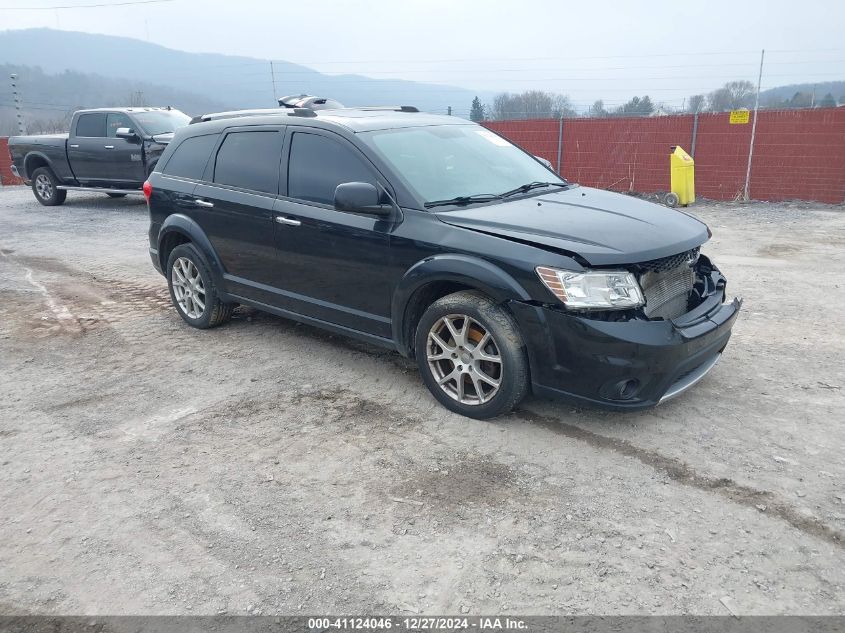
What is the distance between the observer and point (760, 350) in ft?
16.5

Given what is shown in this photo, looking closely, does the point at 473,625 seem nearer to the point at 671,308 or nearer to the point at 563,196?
the point at 671,308

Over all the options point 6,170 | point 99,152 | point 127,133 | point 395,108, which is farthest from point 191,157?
point 6,170

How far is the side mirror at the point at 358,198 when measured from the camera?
405cm

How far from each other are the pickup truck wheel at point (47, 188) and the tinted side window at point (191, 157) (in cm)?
1044

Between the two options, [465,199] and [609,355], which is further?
[465,199]

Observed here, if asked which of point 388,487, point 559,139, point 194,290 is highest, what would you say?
point 559,139

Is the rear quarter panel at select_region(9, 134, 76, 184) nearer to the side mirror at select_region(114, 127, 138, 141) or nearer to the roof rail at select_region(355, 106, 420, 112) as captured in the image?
the side mirror at select_region(114, 127, 138, 141)

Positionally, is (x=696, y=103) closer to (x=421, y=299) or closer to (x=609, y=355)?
(x=421, y=299)

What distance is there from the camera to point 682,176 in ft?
41.7

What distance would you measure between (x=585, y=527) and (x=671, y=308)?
1.56 metres

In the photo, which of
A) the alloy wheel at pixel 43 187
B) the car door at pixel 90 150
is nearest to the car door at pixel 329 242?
the car door at pixel 90 150

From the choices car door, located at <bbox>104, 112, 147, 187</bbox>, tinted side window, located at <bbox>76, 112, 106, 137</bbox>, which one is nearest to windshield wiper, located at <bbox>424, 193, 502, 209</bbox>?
car door, located at <bbox>104, 112, 147, 187</bbox>

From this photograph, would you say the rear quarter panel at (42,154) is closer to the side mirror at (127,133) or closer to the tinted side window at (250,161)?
the side mirror at (127,133)

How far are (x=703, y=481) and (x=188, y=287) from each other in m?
4.50
